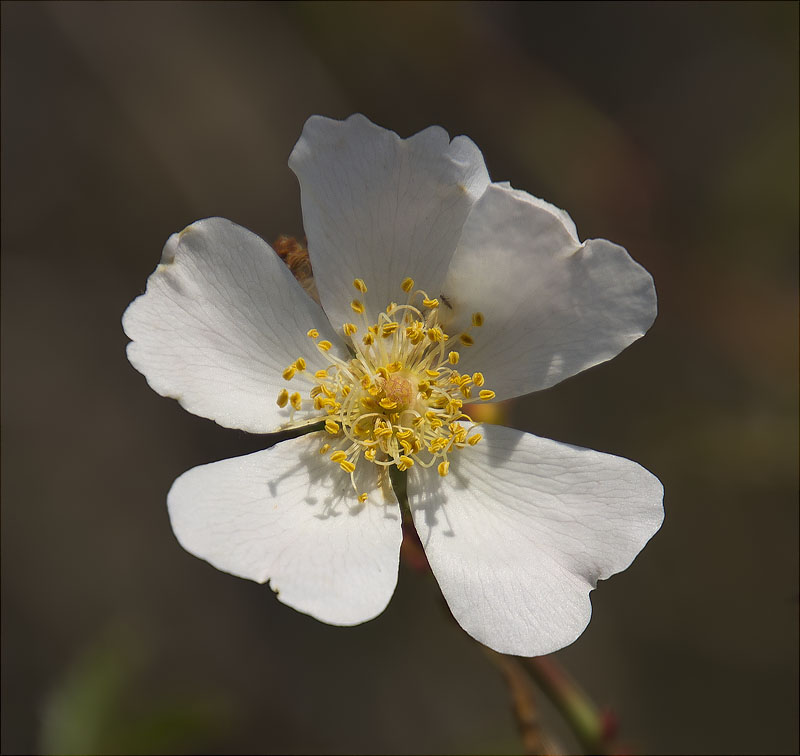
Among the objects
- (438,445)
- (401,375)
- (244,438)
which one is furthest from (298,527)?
(244,438)

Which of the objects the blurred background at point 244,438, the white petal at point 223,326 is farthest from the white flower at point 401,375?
the blurred background at point 244,438

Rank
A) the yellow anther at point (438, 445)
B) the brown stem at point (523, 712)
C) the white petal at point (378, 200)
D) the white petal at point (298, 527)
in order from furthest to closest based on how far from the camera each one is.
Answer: the brown stem at point (523, 712) → the yellow anther at point (438, 445) → the white petal at point (378, 200) → the white petal at point (298, 527)

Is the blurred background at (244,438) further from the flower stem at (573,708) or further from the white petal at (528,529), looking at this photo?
the white petal at (528,529)

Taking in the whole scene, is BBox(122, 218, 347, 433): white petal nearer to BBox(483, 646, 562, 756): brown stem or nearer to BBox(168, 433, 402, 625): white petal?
BBox(168, 433, 402, 625): white petal

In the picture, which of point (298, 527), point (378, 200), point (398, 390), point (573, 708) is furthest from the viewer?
point (573, 708)

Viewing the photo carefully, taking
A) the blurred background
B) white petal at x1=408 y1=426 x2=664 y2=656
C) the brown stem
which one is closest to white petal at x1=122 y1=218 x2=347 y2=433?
white petal at x1=408 y1=426 x2=664 y2=656

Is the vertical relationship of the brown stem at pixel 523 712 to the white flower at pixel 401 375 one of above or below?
below

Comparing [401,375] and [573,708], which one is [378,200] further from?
[573,708]
